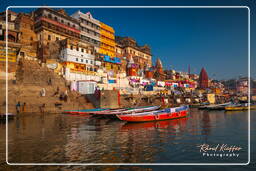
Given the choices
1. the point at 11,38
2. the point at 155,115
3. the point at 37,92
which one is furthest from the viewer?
the point at 11,38

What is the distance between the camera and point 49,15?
2167 inches

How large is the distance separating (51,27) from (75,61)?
1330 cm

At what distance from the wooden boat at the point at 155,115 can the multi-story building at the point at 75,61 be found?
1121 inches

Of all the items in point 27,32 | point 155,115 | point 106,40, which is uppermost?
point 106,40

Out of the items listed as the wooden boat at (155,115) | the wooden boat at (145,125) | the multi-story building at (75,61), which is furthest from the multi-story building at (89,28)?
the wooden boat at (145,125)

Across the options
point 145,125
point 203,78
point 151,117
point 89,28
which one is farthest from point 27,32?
point 203,78

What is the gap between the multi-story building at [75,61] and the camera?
1919 inches

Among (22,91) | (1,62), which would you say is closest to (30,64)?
(1,62)

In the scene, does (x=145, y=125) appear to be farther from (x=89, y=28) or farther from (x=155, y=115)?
(x=89, y=28)

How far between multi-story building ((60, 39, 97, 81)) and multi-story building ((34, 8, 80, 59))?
15.6 ft

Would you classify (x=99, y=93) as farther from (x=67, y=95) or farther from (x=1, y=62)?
(x=1, y=62)

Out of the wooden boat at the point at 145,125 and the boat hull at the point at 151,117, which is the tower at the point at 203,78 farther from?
the wooden boat at the point at 145,125

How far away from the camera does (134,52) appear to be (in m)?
90.4

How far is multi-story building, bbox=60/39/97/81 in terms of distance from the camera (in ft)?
160
